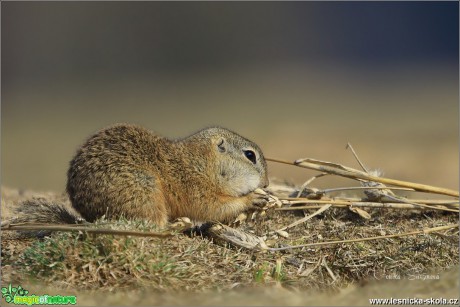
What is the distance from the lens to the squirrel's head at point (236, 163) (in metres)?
6.43

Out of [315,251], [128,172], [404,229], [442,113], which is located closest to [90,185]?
[128,172]

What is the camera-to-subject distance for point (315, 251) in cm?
581

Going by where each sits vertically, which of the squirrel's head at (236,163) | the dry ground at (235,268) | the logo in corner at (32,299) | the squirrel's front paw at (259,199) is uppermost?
the squirrel's head at (236,163)

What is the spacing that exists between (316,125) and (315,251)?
739 inches

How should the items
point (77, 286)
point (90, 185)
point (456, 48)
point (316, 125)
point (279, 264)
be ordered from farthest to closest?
point (456, 48)
point (316, 125)
point (90, 185)
point (279, 264)
point (77, 286)

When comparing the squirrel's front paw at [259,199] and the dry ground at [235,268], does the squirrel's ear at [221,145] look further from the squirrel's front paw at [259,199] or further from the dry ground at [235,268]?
the dry ground at [235,268]

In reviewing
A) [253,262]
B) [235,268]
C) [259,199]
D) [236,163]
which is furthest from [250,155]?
[235,268]

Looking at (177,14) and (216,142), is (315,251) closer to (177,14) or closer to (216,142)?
(216,142)

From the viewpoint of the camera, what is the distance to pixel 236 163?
655 cm

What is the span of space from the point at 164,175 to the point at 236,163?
2.64 ft

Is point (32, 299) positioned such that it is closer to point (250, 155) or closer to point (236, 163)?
point (236, 163)

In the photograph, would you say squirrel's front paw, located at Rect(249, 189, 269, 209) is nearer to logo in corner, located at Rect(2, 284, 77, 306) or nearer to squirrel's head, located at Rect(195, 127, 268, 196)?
squirrel's head, located at Rect(195, 127, 268, 196)

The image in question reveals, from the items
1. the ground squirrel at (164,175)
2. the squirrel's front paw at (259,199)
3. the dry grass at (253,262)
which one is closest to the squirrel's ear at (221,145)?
the ground squirrel at (164,175)

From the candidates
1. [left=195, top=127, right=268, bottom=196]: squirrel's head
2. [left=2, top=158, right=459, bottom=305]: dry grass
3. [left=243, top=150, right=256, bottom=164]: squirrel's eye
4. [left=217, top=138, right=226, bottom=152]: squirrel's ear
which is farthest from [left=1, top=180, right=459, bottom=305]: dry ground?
[left=217, top=138, right=226, bottom=152]: squirrel's ear
